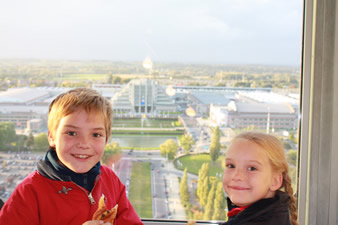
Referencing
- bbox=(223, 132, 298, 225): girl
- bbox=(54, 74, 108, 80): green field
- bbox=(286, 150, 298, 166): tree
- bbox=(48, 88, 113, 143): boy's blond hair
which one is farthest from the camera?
bbox=(54, 74, 108, 80): green field

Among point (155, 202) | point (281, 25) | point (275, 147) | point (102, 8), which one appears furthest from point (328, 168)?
point (102, 8)

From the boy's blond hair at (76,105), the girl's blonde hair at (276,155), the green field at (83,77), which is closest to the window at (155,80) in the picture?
the green field at (83,77)

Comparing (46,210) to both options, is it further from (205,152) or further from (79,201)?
(205,152)

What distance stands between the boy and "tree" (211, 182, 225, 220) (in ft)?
3.00

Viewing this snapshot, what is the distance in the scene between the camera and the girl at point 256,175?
123cm

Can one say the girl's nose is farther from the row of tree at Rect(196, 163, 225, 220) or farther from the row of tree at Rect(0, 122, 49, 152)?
the row of tree at Rect(0, 122, 49, 152)

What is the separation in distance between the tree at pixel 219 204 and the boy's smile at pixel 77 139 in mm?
1003

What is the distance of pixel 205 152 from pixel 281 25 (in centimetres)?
94

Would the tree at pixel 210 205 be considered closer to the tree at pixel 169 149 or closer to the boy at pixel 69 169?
the tree at pixel 169 149

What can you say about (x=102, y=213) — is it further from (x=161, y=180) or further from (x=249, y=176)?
(x=161, y=180)

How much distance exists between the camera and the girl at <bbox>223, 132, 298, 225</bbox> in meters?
1.23

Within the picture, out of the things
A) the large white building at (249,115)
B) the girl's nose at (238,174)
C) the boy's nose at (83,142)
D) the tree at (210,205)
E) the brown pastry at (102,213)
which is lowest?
the tree at (210,205)

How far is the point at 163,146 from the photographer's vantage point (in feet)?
6.81

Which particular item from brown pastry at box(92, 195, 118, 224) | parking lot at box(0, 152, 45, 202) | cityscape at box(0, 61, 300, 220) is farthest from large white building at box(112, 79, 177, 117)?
brown pastry at box(92, 195, 118, 224)
